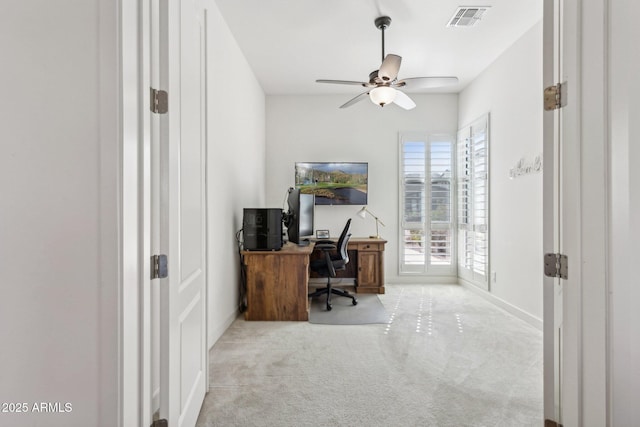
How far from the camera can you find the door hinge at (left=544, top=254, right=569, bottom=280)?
3.89 feet

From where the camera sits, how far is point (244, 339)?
290cm

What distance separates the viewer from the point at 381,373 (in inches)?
89.7

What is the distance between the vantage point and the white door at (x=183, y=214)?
4.12 ft

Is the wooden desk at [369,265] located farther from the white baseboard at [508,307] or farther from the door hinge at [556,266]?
the door hinge at [556,266]

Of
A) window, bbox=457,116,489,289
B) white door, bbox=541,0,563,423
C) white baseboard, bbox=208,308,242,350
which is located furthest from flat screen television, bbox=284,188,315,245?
white door, bbox=541,0,563,423

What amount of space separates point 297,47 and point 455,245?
361 cm

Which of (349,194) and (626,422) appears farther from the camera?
(349,194)

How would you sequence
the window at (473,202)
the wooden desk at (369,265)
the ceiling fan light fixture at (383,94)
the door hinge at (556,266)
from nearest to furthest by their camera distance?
1. the door hinge at (556,266)
2. the ceiling fan light fixture at (383,94)
3. the window at (473,202)
4. the wooden desk at (369,265)

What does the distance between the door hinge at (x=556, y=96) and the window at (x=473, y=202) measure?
10.3ft

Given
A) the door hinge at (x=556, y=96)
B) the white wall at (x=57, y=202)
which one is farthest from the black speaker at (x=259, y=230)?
the door hinge at (x=556, y=96)

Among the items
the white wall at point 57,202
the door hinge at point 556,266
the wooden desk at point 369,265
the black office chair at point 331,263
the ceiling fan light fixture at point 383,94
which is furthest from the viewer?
the wooden desk at point 369,265

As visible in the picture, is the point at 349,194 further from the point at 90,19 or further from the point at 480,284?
the point at 90,19

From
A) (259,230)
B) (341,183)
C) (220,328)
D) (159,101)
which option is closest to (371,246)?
(341,183)

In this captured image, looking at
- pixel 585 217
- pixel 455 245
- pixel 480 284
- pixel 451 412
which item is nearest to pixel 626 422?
pixel 585 217
